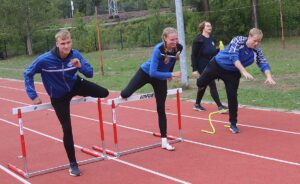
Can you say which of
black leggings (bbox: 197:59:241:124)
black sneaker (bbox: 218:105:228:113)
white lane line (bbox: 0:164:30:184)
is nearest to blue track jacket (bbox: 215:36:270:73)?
black leggings (bbox: 197:59:241:124)

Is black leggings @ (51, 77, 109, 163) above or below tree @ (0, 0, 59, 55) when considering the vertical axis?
below

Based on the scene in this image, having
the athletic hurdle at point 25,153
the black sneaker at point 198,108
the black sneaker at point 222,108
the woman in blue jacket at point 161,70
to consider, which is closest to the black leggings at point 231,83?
the woman in blue jacket at point 161,70

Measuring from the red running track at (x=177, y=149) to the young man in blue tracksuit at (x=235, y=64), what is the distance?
63 cm

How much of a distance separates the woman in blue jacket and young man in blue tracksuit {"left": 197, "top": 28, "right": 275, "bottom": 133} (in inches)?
42.4

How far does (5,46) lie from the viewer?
41500mm

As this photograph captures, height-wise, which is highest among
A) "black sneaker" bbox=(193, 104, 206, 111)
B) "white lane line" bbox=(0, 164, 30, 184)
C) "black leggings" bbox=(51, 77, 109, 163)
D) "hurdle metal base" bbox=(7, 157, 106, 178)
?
"black leggings" bbox=(51, 77, 109, 163)

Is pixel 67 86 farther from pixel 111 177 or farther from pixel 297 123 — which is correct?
pixel 297 123

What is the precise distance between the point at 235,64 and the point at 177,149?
1675 mm

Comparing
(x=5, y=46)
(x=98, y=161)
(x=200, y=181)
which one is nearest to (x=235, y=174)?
(x=200, y=181)

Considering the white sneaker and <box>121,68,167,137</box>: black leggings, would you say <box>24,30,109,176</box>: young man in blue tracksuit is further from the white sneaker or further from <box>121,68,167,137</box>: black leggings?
the white sneaker

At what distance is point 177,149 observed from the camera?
751 cm

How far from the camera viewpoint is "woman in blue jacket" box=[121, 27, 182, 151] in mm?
7023

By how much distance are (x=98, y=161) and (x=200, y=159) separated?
154 cm

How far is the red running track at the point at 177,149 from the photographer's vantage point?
20.3 ft
